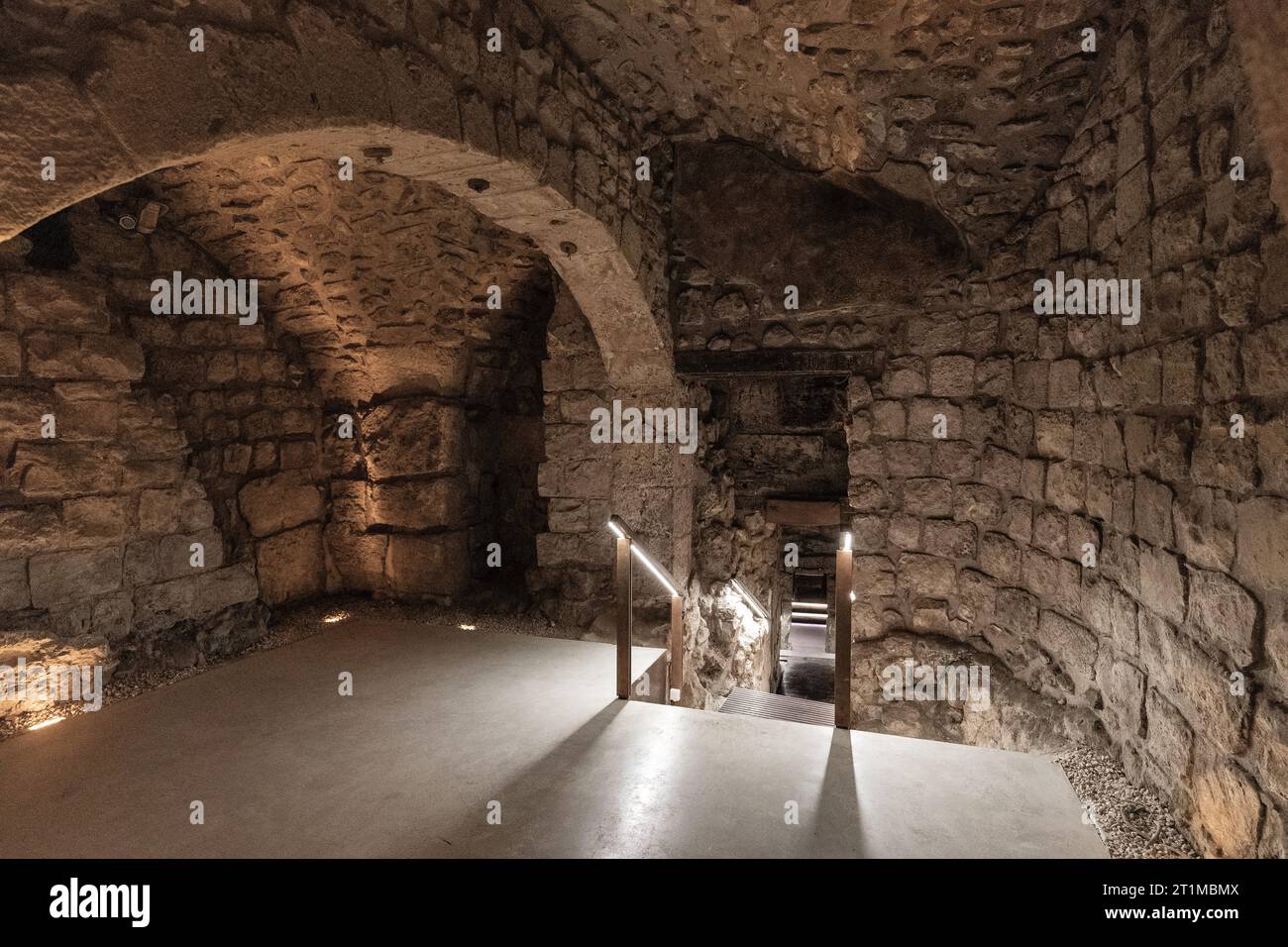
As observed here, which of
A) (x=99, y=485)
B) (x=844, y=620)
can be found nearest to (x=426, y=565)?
(x=99, y=485)

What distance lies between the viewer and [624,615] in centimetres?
310

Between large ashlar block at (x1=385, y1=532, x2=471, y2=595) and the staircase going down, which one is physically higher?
large ashlar block at (x1=385, y1=532, x2=471, y2=595)

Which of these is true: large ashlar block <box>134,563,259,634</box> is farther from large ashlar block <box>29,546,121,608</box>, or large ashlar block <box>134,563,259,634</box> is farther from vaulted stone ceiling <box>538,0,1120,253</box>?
vaulted stone ceiling <box>538,0,1120,253</box>

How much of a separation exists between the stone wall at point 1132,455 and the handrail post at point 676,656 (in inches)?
46.8

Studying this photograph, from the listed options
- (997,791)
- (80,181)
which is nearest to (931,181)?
(997,791)

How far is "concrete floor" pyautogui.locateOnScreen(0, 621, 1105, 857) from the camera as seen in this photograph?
204 centimetres

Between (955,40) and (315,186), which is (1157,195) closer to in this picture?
(955,40)

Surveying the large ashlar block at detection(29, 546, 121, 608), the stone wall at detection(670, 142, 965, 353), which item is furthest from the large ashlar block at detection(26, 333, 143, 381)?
the stone wall at detection(670, 142, 965, 353)

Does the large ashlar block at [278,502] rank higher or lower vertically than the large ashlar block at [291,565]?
higher

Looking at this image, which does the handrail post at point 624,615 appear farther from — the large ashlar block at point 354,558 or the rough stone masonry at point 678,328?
the large ashlar block at point 354,558

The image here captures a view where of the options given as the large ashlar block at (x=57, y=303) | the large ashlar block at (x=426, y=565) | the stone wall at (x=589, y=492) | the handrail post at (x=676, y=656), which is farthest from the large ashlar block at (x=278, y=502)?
the handrail post at (x=676, y=656)

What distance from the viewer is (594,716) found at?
9.52 feet

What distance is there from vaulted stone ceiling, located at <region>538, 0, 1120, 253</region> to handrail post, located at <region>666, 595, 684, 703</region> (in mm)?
2529

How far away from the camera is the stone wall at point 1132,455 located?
1.83m
